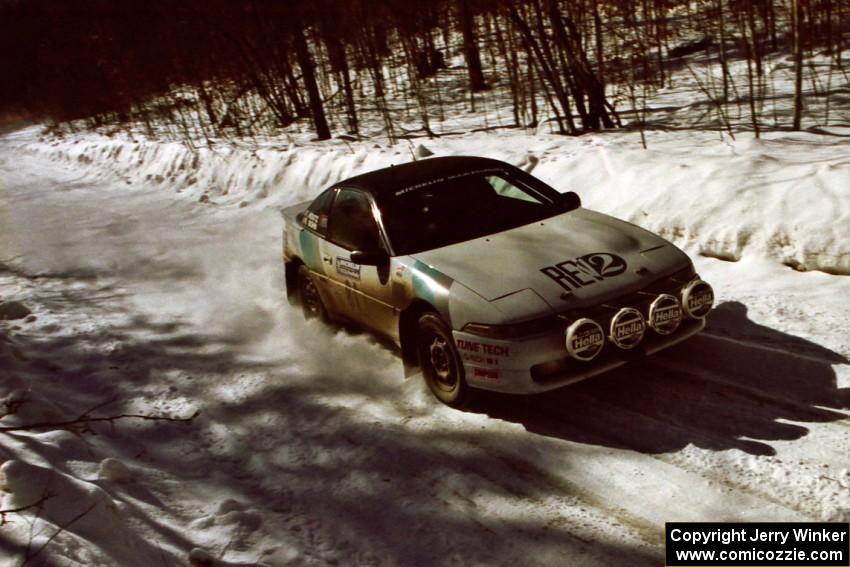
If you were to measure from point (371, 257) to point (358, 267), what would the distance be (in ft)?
1.63

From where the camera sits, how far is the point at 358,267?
613cm

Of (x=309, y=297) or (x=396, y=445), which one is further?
(x=309, y=297)

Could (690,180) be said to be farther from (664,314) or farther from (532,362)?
(532,362)

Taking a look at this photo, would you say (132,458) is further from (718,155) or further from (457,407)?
(718,155)

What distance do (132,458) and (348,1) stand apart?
14.0 m

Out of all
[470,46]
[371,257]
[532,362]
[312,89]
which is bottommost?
[532,362]

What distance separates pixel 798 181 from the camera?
7.28 m

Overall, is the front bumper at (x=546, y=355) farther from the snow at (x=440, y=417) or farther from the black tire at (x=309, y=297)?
the black tire at (x=309, y=297)

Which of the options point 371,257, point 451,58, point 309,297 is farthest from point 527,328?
point 451,58

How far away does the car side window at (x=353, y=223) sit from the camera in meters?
5.96

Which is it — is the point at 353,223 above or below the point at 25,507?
above

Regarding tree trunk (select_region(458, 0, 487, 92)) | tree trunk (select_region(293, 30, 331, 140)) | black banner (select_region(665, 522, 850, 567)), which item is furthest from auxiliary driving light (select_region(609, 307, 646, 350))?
tree trunk (select_region(458, 0, 487, 92))

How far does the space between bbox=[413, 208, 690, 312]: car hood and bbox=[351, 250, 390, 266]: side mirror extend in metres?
0.27

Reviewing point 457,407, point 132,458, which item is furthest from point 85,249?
point 457,407
